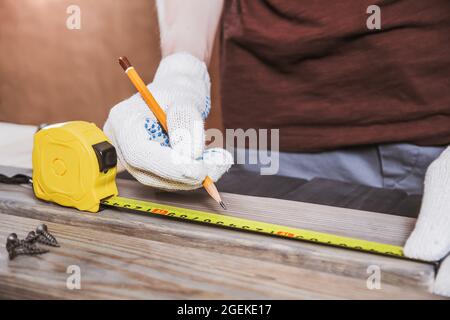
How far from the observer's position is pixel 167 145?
1.14 metres

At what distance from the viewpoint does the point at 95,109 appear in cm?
282

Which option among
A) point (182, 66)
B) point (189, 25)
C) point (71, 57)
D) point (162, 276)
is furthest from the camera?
point (71, 57)

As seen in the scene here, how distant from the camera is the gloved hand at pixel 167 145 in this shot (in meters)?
1.02

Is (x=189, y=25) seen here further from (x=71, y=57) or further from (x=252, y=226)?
(x=71, y=57)

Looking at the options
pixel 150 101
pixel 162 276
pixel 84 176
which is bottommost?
pixel 162 276

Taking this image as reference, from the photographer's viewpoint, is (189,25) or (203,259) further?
(189,25)

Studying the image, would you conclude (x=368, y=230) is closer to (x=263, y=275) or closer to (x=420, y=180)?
(x=263, y=275)

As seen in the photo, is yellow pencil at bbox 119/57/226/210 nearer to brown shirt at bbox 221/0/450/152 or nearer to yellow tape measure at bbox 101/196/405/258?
yellow tape measure at bbox 101/196/405/258

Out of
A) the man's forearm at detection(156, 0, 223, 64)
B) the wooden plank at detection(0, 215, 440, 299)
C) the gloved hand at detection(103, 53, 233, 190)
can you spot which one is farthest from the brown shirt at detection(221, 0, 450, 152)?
the wooden plank at detection(0, 215, 440, 299)

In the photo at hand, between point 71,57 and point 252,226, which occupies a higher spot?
point 71,57

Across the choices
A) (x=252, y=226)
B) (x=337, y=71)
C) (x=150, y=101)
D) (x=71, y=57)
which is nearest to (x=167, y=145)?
(x=150, y=101)

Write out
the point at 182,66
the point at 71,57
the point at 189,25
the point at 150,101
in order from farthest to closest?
1. the point at 71,57
2. the point at 189,25
3. the point at 182,66
4. the point at 150,101

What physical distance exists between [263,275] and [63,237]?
40 centimetres

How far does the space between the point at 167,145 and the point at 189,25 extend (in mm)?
A: 527
